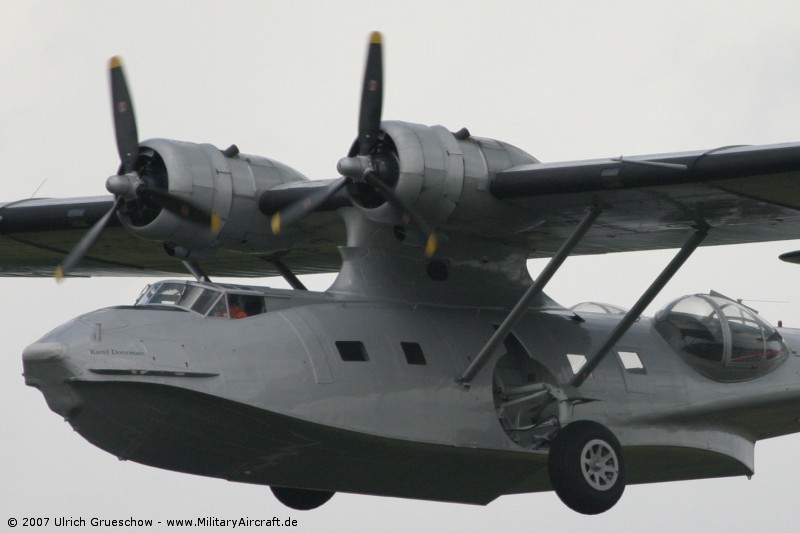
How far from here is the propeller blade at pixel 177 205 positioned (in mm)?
17688

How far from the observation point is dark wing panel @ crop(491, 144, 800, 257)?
16469mm

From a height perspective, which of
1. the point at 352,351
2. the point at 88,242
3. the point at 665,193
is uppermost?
the point at 665,193

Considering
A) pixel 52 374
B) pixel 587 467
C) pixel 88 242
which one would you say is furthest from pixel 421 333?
pixel 52 374

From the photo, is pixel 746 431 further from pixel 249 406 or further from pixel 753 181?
pixel 249 406

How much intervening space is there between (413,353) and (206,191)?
3079 mm

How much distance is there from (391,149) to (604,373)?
13.5 ft

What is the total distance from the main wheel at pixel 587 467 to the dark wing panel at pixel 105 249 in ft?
12.9

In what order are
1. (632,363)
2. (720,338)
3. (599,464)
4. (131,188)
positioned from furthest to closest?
(720,338), (632,363), (599,464), (131,188)

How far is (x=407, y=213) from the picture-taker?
16.9m

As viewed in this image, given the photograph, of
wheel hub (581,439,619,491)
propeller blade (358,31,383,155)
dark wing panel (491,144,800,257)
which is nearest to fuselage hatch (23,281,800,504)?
wheel hub (581,439,619,491)

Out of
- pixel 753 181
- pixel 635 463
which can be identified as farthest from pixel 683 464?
pixel 753 181

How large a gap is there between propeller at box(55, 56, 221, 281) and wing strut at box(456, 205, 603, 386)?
11.2 ft

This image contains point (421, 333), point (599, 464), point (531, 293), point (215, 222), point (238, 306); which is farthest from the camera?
point (215, 222)

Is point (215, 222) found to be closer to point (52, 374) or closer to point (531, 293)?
point (52, 374)
